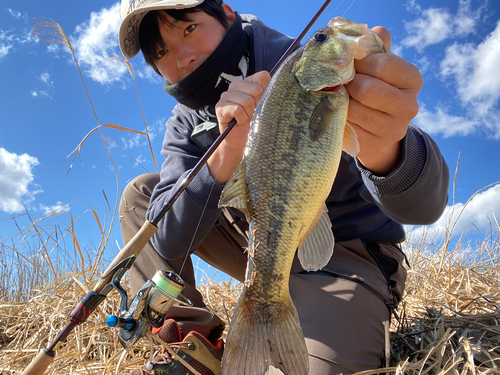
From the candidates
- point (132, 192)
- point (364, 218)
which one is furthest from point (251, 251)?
point (132, 192)

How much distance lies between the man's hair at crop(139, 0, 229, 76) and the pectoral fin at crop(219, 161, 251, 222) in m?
1.67

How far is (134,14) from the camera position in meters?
2.79

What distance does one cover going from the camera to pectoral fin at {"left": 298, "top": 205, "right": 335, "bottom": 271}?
161 centimetres

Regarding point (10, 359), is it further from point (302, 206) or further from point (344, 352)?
point (302, 206)

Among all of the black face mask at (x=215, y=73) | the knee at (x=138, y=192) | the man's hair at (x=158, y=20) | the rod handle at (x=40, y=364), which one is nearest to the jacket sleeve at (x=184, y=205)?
the knee at (x=138, y=192)

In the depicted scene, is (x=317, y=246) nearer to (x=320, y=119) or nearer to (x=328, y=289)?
(x=320, y=119)

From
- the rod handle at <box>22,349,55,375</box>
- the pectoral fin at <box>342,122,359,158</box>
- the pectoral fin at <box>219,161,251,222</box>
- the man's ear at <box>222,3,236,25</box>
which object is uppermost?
the man's ear at <box>222,3,236,25</box>

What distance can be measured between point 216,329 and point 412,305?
185 cm

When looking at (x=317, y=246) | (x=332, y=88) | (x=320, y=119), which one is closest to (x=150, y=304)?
(x=317, y=246)

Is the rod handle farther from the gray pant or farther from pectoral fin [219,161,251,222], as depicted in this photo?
pectoral fin [219,161,251,222]

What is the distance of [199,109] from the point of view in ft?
10.00

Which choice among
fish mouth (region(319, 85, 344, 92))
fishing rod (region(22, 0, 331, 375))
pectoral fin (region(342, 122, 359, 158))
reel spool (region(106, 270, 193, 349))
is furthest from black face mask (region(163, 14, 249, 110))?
reel spool (region(106, 270, 193, 349))

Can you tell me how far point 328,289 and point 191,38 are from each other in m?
2.05

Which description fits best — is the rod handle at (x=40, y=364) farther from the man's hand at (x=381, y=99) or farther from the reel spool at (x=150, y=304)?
the man's hand at (x=381, y=99)
